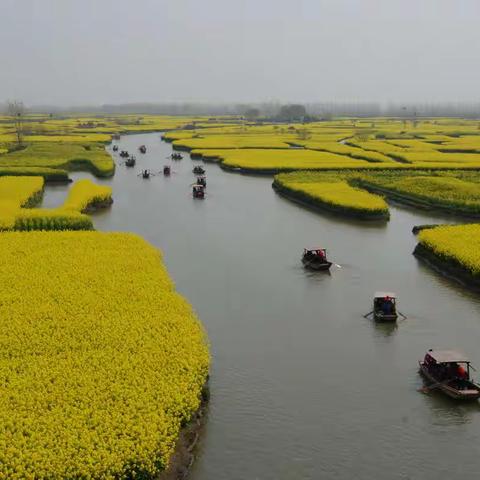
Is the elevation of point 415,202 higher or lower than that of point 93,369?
lower

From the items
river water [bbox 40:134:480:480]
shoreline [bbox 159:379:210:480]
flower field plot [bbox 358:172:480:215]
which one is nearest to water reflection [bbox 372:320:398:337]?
river water [bbox 40:134:480:480]

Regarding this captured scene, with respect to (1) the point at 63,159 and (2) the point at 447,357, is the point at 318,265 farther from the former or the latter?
(1) the point at 63,159

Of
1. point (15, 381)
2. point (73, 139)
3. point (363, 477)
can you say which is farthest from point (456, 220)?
point (73, 139)

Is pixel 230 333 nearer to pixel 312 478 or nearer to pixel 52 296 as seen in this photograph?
pixel 52 296

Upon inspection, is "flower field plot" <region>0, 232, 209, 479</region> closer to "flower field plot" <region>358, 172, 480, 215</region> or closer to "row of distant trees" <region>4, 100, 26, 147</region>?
"flower field plot" <region>358, 172, 480, 215</region>

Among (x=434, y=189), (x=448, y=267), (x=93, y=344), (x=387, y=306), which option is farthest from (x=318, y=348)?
(x=434, y=189)

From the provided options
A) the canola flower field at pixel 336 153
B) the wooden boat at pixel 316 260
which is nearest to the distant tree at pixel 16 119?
the canola flower field at pixel 336 153

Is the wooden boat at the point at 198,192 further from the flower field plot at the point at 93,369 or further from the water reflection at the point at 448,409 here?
the water reflection at the point at 448,409
